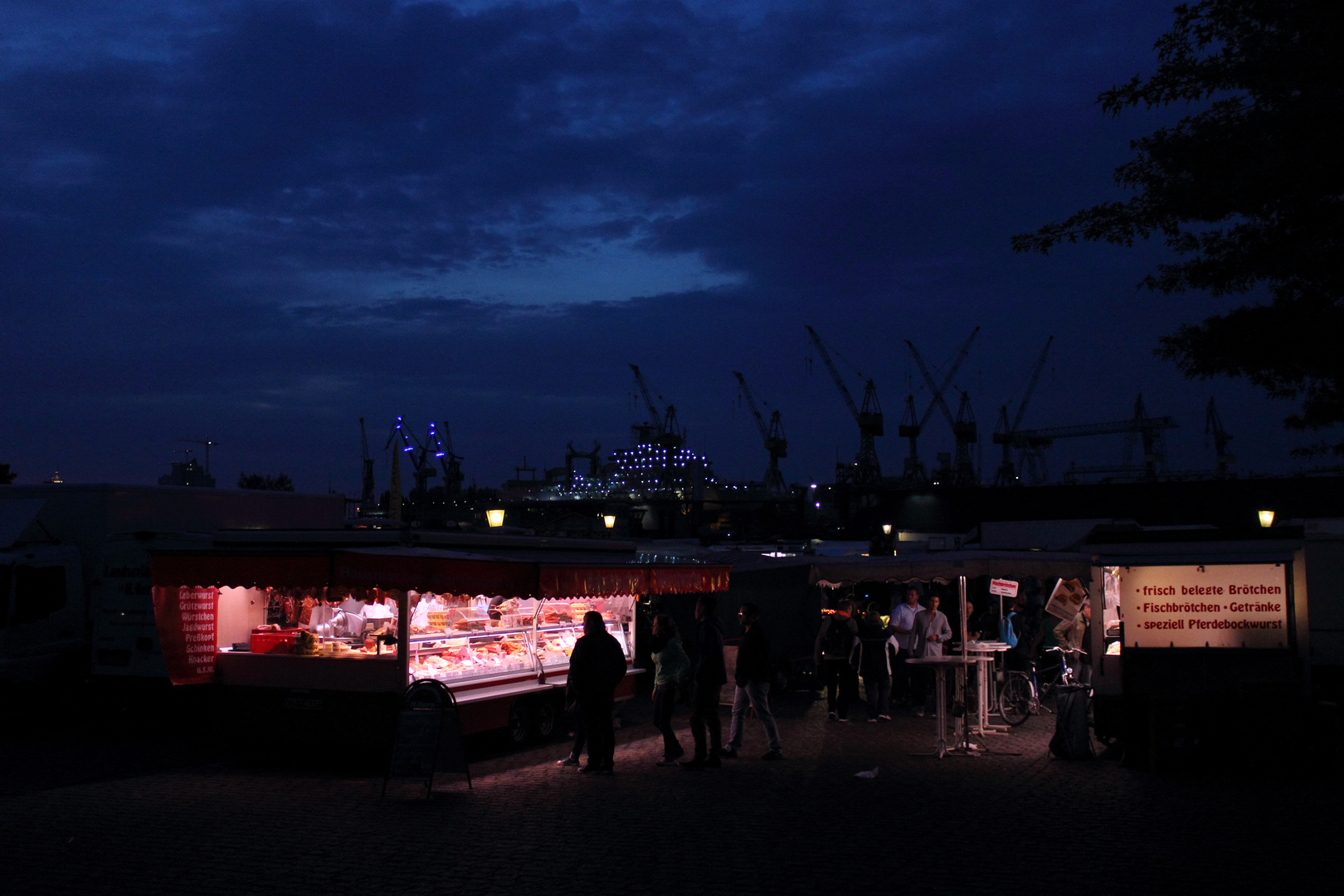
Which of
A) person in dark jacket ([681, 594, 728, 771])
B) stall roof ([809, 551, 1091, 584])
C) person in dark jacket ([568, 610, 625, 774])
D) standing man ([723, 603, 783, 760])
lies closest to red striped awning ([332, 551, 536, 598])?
person in dark jacket ([568, 610, 625, 774])

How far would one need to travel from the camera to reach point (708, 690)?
12.2 meters

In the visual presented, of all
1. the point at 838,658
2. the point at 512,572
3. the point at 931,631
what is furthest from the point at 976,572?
the point at 512,572

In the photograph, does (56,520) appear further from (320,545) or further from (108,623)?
(320,545)

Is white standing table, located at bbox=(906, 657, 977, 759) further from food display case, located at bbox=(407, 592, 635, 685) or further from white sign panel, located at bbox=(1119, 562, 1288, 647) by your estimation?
food display case, located at bbox=(407, 592, 635, 685)

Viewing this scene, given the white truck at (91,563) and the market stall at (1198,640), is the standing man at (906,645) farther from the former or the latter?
the white truck at (91,563)

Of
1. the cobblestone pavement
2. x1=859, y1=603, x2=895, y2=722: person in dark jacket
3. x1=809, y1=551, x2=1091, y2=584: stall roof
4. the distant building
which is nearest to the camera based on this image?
the cobblestone pavement

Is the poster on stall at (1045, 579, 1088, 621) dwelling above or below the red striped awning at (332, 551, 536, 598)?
below

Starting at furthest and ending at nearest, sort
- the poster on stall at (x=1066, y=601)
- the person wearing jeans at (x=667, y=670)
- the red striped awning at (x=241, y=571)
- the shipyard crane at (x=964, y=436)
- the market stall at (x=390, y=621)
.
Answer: the shipyard crane at (x=964, y=436)
the poster on stall at (x=1066, y=601)
the person wearing jeans at (x=667, y=670)
the market stall at (x=390, y=621)
the red striped awning at (x=241, y=571)

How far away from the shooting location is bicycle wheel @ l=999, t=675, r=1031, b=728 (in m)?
16.5

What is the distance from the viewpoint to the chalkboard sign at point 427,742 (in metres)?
10.0

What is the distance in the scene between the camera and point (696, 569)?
16.1 metres

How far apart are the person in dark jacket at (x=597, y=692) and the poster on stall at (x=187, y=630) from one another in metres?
4.30

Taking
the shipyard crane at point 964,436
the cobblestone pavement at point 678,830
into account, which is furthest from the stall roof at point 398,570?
the shipyard crane at point 964,436

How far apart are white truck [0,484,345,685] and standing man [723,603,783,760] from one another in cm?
652
